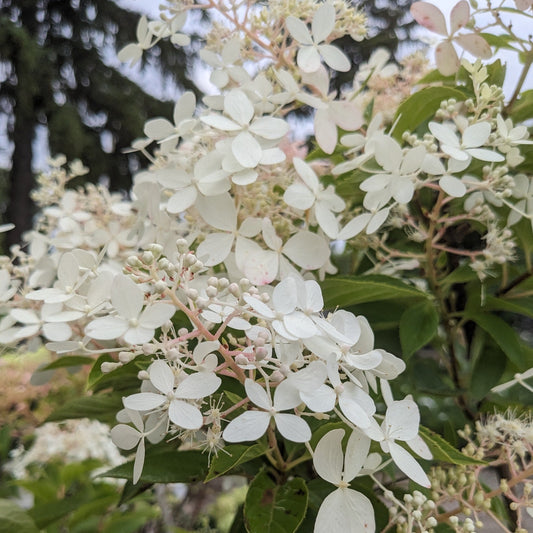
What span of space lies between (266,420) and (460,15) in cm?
38

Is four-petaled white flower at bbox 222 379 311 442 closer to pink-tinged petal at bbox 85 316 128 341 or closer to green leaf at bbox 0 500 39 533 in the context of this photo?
pink-tinged petal at bbox 85 316 128 341

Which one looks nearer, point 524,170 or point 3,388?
point 524,170

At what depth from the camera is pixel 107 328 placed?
26 cm

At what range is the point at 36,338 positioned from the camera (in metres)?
0.46

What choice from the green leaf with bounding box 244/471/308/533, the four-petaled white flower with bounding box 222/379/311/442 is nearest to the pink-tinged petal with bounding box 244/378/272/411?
the four-petaled white flower with bounding box 222/379/311/442

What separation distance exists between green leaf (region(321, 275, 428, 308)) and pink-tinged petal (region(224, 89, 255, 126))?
13 cm

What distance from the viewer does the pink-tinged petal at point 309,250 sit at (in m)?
0.37

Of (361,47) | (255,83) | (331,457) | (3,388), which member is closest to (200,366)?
(331,457)

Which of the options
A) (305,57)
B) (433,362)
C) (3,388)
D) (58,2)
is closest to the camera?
(305,57)

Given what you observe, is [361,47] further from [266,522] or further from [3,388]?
[266,522]

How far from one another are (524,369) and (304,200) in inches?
9.6

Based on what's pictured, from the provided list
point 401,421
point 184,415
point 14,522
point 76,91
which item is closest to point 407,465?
point 401,421

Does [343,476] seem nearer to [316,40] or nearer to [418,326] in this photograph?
[418,326]

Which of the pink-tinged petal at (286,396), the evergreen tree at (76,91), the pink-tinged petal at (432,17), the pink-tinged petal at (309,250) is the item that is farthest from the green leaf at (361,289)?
the evergreen tree at (76,91)
